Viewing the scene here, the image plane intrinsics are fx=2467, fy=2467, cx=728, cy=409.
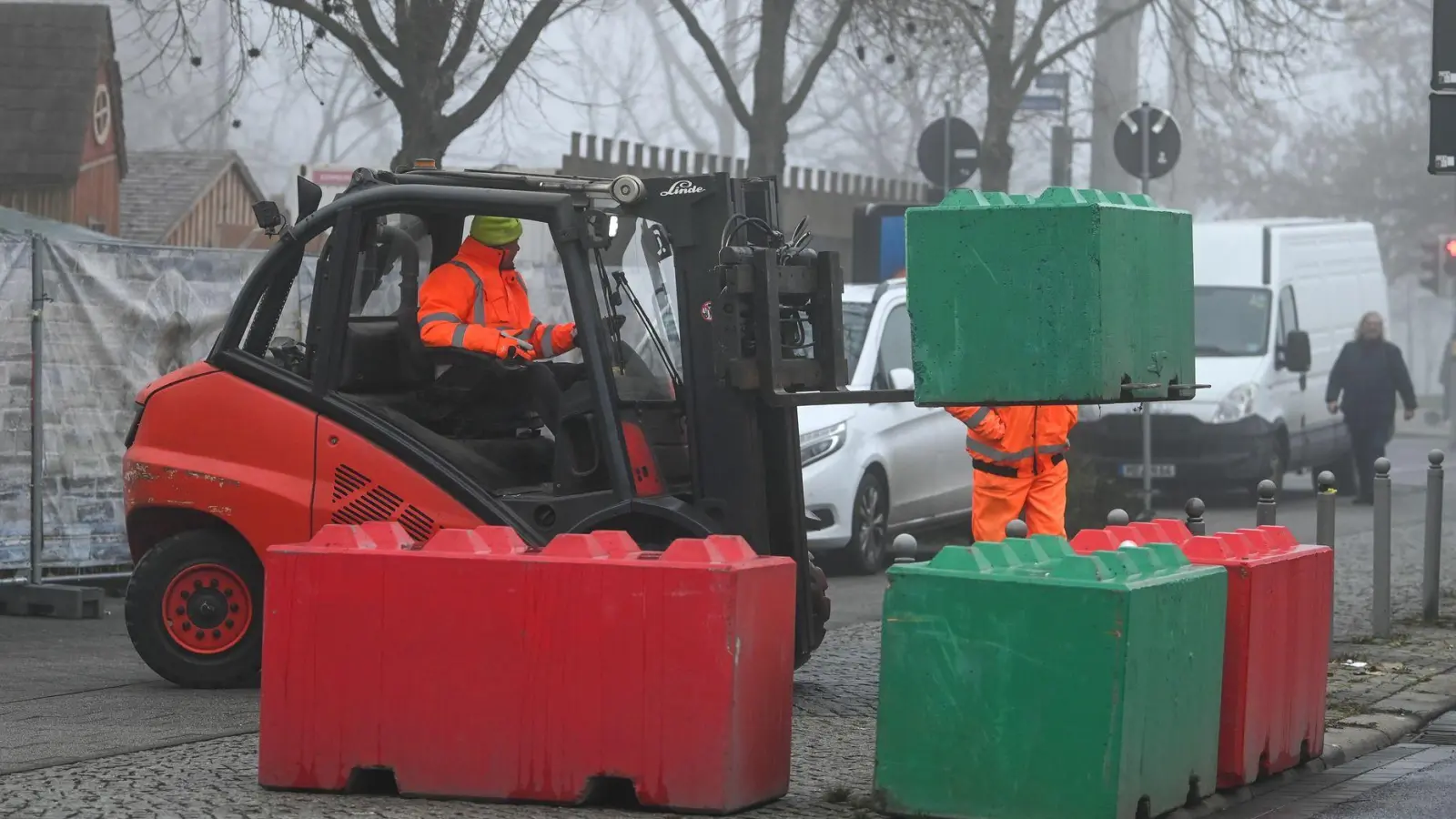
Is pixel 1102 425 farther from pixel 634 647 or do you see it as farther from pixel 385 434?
pixel 634 647

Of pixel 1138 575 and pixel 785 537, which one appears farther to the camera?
pixel 785 537

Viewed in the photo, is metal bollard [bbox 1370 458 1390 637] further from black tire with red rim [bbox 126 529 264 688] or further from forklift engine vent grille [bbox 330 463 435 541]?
black tire with red rim [bbox 126 529 264 688]

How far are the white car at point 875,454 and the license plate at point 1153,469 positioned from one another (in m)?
4.53

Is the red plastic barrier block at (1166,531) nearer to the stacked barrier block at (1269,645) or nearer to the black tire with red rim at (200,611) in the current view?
the stacked barrier block at (1269,645)

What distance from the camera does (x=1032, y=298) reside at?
7238 mm

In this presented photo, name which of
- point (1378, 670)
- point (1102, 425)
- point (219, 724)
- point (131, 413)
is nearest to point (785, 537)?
point (219, 724)

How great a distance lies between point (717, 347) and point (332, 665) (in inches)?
96.4

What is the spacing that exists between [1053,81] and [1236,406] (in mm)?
7619

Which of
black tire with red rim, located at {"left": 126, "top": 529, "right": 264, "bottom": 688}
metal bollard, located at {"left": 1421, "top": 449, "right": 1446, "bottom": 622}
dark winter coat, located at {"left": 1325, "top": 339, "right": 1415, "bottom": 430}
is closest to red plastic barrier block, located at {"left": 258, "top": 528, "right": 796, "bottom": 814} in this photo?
black tire with red rim, located at {"left": 126, "top": 529, "right": 264, "bottom": 688}

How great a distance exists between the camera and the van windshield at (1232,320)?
71.3ft

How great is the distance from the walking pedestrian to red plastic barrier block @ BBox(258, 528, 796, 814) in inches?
656

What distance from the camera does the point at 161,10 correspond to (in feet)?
60.2

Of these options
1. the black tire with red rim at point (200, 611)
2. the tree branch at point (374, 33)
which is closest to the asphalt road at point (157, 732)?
the black tire with red rim at point (200, 611)

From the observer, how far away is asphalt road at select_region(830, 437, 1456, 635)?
13.5m
